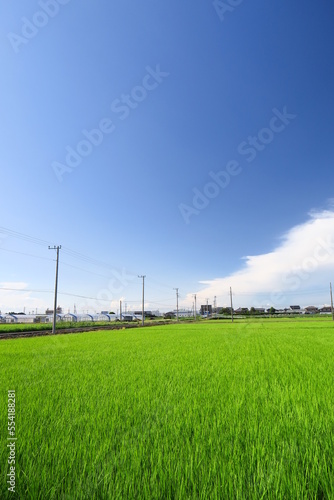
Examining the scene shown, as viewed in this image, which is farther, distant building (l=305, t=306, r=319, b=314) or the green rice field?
distant building (l=305, t=306, r=319, b=314)

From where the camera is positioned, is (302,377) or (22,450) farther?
(302,377)

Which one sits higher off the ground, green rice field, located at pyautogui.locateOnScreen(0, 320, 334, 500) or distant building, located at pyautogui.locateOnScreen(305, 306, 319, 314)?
green rice field, located at pyautogui.locateOnScreen(0, 320, 334, 500)

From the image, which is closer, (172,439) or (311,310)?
(172,439)

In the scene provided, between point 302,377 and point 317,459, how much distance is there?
357 cm

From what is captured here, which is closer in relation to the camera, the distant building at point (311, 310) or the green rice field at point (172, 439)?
the green rice field at point (172, 439)

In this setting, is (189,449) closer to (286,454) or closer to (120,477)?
(120,477)

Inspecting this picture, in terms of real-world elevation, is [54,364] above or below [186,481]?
below

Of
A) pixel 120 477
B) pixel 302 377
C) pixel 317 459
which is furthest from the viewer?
pixel 302 377

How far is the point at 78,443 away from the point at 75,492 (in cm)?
76

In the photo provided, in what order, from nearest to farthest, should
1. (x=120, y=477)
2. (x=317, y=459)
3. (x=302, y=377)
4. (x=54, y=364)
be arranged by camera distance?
1. (x=120, y=477)
2. (x=317, y=459)
3. (x=302, y=377)
4. (x=54, y=364)

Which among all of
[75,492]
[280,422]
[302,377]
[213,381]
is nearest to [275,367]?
[302,377]

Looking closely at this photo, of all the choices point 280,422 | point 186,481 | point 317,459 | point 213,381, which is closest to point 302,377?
point 213,381

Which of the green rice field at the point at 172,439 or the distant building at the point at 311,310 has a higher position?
the green rice field at the point at 172,439

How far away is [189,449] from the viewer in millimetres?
2277
